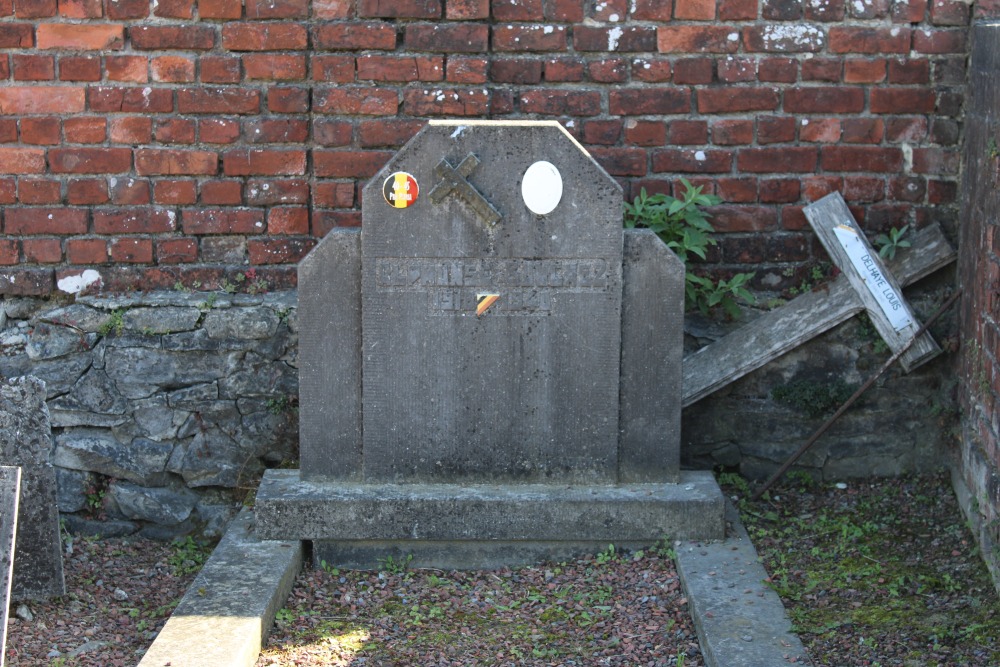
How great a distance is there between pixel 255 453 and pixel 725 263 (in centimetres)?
199

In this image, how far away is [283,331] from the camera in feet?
14.5

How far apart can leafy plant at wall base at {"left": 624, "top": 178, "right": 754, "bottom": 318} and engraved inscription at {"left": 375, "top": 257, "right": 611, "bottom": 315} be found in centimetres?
52

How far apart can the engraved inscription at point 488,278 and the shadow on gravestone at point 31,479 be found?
47.1 inches

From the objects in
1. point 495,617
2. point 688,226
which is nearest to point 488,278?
point 688,226

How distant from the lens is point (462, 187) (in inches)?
150

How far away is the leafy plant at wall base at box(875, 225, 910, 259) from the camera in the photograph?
173 inches

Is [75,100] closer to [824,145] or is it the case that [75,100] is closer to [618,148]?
[618,148]

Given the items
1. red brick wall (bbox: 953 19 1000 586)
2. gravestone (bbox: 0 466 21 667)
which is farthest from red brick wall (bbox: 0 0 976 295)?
gravestone (bbox: 0 466 21 667)

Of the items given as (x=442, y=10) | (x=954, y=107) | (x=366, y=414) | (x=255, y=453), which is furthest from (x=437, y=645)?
(x=954, y=107)

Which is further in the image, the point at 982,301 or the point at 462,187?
the point at 982,301

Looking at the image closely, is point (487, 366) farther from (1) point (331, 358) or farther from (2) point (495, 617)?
(2) point (495, 617)

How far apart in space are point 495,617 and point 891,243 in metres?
2.10

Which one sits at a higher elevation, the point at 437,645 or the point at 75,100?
the point at 75,100

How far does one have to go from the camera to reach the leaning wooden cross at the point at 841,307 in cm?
437
